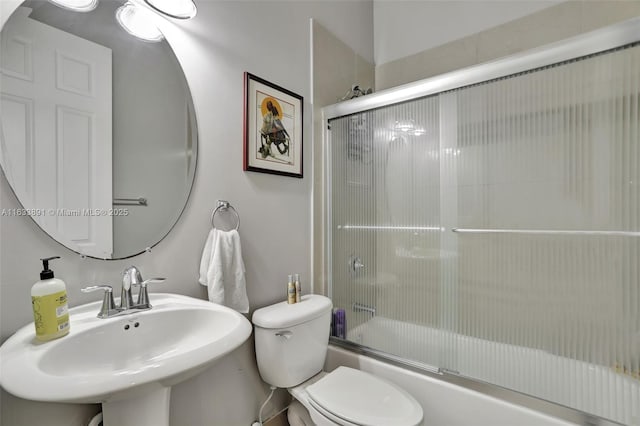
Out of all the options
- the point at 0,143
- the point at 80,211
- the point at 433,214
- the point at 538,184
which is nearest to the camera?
the point at 0,143

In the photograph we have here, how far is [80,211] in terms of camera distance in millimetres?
903

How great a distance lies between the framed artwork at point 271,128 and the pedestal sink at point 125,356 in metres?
0.71

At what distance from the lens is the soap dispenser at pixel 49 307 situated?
72 centimetres

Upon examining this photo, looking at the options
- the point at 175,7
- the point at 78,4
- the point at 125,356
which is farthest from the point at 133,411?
the point at 175,7

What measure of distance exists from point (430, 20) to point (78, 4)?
2.11 metres

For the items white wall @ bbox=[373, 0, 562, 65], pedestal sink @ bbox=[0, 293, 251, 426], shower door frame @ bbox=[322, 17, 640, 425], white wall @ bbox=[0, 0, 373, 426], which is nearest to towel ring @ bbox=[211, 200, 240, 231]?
white wall @ bbox=[0, 0, 373, 426]

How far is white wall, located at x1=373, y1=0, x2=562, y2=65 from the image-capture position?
184 centimetres

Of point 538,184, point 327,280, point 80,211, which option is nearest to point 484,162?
point 538,184

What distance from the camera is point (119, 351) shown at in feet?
2.82

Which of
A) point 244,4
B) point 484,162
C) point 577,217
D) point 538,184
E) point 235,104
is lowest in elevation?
point 577,217

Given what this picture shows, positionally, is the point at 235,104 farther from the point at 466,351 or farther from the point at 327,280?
the point at 466,351

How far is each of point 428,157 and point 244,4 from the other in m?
1.15

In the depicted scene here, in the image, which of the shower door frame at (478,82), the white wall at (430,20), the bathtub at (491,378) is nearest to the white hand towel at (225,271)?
the shower door frame at (478,82)

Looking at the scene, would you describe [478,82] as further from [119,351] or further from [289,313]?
[119,351]
